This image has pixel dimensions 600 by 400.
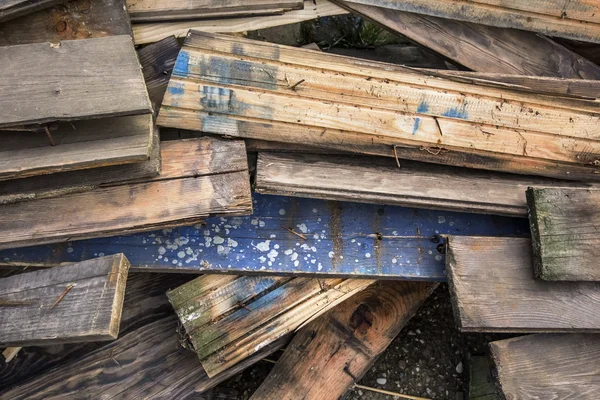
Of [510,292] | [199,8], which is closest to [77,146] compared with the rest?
[199,8]

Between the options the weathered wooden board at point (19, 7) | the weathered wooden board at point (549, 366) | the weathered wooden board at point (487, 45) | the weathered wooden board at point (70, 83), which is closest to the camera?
the weathered wooden board at point (70, 83)

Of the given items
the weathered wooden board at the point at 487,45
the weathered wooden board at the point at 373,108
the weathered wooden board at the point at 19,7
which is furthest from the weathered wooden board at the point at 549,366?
the weathered wooden board at the point at 19,7

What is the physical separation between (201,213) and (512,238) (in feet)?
4.41

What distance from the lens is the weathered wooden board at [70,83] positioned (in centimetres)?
187

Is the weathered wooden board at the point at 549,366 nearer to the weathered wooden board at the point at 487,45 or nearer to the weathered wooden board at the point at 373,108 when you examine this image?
the weathered wooden board at the point at 373,108

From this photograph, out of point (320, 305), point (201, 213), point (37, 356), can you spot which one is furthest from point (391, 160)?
point (37, 356)

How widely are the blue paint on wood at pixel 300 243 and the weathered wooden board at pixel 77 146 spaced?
455 mm

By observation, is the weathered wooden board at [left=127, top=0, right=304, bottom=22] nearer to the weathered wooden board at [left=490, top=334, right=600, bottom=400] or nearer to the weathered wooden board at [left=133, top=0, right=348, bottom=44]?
the weathered wooden board at [left=133, top=0, right=348, bottom=44]

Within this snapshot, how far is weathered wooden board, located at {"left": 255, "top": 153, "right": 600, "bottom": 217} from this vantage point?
2230mm

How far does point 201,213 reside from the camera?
84.4 inches

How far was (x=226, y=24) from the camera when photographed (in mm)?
2398

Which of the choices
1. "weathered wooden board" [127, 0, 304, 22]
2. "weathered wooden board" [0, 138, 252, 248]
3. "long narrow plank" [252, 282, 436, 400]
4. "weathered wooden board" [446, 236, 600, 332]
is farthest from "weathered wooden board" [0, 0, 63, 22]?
"weathered wooden board" [446, 236, 600, 332]

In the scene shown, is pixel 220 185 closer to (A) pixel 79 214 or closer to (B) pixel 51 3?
(A) pixel 79 214

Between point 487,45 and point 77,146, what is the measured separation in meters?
1.88
